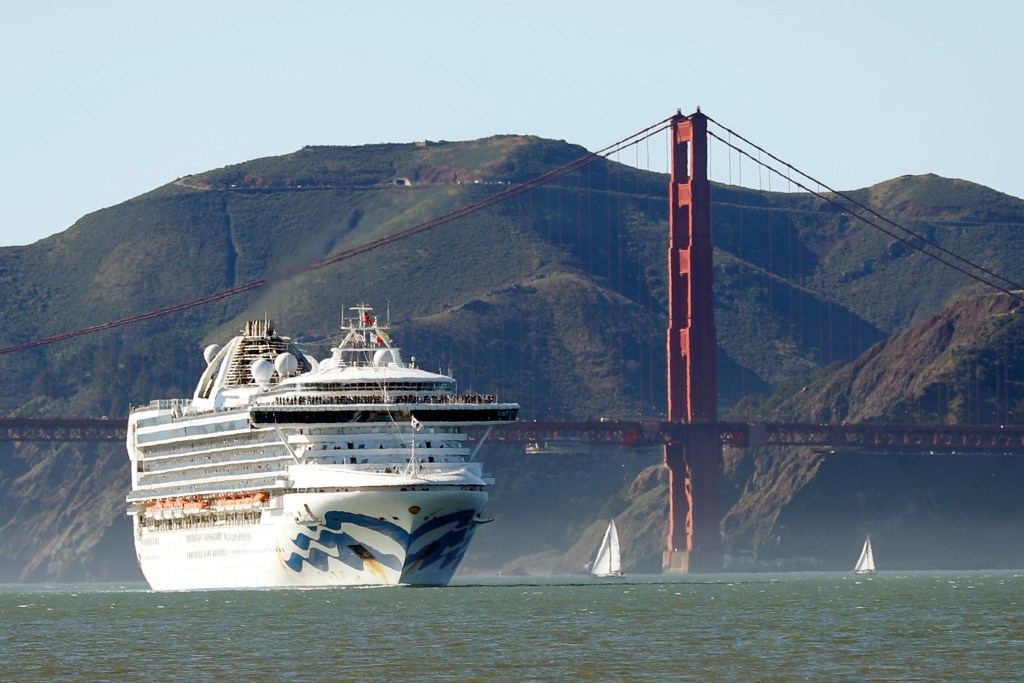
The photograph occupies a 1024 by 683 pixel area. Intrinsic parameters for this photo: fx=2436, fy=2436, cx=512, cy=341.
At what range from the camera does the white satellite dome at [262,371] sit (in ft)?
345

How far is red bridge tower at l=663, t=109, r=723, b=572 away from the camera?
16488cm

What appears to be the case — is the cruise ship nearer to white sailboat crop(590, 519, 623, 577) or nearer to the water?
the water

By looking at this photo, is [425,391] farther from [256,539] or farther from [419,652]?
[419,652]

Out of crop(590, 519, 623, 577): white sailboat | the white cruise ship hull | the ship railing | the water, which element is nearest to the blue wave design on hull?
the white cruise ship hull

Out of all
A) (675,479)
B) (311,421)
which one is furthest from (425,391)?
(675,479)

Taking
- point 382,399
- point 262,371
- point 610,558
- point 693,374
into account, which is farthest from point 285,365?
point 693,374

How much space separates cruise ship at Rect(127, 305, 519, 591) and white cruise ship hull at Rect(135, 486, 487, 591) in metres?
0.05

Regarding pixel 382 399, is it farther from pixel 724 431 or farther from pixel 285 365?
pixel 724 431

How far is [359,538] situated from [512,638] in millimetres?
23743

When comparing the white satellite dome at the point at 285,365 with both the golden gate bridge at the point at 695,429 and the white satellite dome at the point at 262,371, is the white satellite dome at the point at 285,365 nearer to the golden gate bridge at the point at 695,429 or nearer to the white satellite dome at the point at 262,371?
the white satellite dome at the point at 262,371

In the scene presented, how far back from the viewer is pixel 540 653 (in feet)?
208

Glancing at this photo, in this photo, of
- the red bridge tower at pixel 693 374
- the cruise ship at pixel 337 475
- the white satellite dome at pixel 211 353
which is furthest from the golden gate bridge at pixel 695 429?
the cruise ship at pixel 337 475

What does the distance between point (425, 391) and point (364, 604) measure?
1287 cm

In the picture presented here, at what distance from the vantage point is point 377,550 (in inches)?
3644
